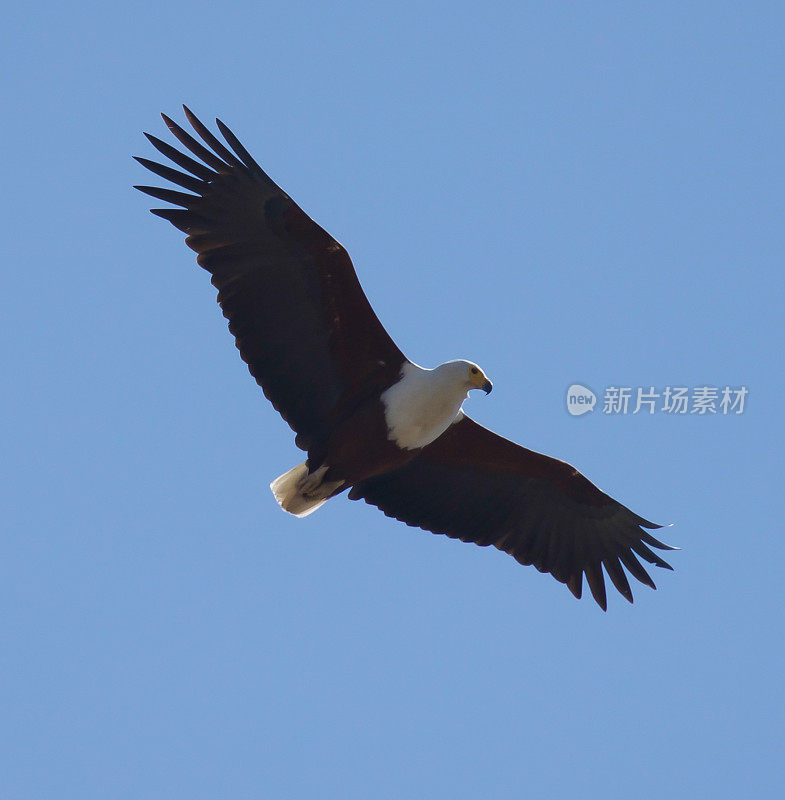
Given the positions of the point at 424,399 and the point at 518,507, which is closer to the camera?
the point at 424,399

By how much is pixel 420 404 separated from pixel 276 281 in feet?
4.79

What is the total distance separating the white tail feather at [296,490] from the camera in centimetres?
1095

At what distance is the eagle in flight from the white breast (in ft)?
0.04

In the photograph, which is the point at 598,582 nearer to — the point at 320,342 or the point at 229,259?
the point at 320,342

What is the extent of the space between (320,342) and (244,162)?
1.51m

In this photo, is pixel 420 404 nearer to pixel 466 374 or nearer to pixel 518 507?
pixel 466 374

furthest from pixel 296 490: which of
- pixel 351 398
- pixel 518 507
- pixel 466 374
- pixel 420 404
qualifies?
pixel 518 507

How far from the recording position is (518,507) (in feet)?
38.7

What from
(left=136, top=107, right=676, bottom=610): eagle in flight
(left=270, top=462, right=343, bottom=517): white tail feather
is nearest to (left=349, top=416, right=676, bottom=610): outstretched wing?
(left=136, top=107, right=676, bottom=610): eagle in flight

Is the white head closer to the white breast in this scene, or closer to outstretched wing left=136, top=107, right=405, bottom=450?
the white breast

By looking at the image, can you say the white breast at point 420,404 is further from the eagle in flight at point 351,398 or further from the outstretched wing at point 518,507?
the outstretched wing at point 518,507

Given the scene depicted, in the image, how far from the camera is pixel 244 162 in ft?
33.6

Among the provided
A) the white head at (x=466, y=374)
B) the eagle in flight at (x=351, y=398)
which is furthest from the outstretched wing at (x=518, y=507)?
the white head at (x=466, y=374)

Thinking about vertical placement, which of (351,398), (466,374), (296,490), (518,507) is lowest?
(296,490)
